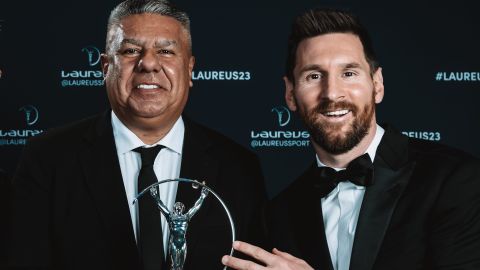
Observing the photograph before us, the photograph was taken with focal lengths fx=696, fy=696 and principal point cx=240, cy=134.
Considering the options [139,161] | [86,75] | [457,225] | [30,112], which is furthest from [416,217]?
[30,112]

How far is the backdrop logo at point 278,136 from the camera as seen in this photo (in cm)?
400

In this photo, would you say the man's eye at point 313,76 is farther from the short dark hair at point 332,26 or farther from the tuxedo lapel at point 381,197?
the tuxedo lapel at point 381,197

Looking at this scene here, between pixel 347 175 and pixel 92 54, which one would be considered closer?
pixel 347 175

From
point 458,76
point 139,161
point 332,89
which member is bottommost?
point 139,161

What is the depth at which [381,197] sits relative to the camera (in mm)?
2324

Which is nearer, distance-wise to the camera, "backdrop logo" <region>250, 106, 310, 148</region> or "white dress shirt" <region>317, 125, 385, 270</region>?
"white dress shirt" <region>317, 125, 385, 270</region>

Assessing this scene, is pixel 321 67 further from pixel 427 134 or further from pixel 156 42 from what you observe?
pixel 427 134

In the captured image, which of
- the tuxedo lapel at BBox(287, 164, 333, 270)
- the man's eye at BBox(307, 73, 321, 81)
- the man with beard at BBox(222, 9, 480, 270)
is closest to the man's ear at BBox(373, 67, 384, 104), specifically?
the man with beard at BBox(222, 9, 480, 270)

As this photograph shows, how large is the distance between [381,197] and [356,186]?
0.47 ft

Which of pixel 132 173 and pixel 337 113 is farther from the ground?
pixel 337 113

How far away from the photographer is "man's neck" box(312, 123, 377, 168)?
8.11ft

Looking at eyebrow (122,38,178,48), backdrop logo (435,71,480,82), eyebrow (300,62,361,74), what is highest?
eyebrow (122,38,178,48)

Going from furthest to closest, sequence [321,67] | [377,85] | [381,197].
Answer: [377,85] < [321,67] < [381,197]

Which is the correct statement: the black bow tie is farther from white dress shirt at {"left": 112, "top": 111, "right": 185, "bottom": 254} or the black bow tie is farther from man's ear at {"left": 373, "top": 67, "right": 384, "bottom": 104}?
white dress shirt at {"left": 112, "top": 111, "right": 185, "bottom": 254}
